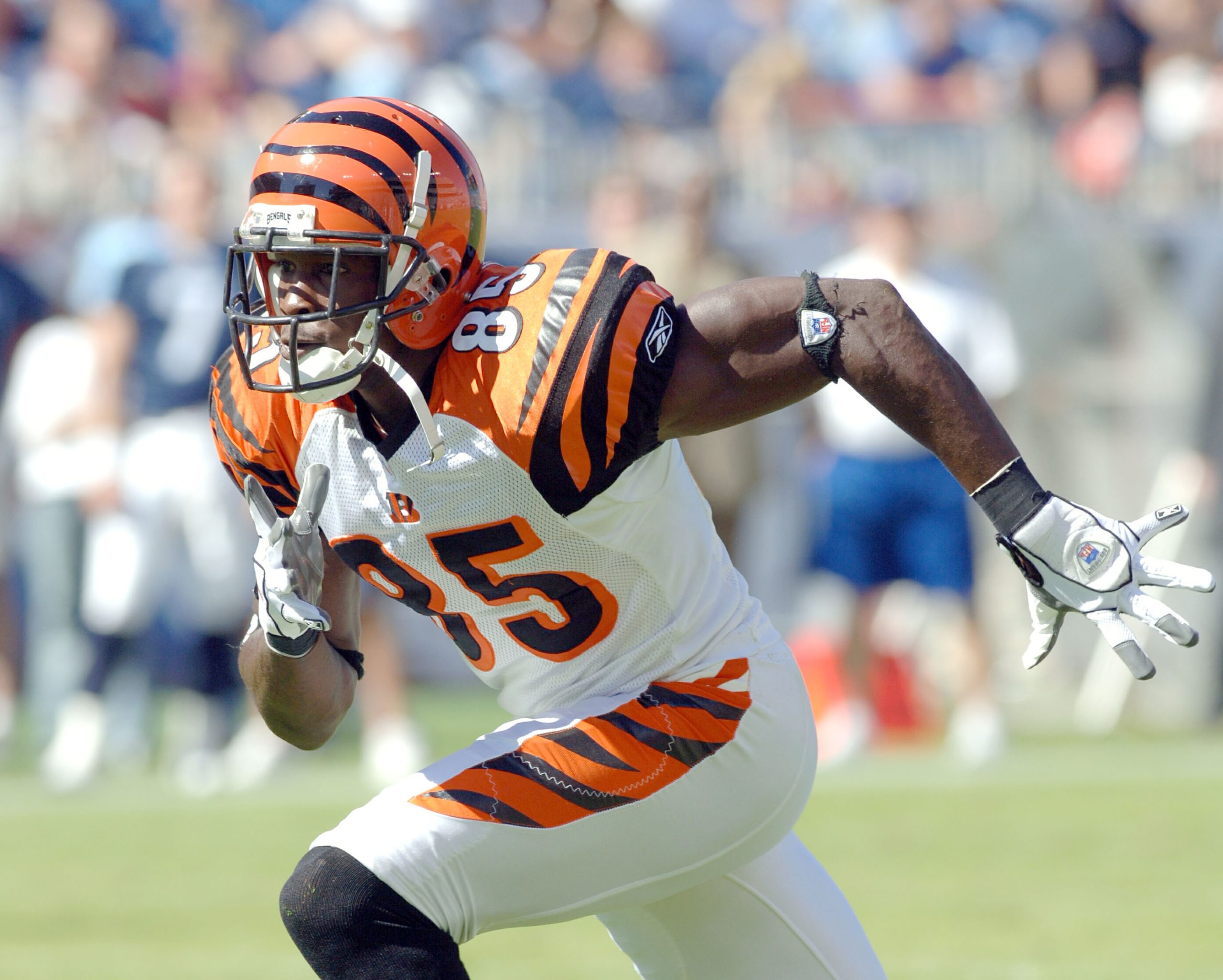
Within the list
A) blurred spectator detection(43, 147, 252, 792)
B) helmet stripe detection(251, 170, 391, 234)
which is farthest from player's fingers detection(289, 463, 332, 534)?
blurred spectator detection(43, 147, 252, 792)

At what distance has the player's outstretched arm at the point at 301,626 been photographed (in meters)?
2.60

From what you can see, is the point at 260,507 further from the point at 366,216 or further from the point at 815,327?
the point at 815,327

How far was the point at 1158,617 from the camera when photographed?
243 cm

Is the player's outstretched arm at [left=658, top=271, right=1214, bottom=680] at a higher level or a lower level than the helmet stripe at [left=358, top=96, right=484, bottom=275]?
lower

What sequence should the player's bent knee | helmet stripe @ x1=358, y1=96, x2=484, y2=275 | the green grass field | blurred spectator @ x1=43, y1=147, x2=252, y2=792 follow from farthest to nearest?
blurred spectator @ x1=43, y1=147, x2=252, y2=792, the green grass field, helmet stripe @ x1=358, y1=96, x2=484, y2=275, the player's bent knee

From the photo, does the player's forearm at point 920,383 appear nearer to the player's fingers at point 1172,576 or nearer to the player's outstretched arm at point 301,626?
the player's fingers at point 1172,576

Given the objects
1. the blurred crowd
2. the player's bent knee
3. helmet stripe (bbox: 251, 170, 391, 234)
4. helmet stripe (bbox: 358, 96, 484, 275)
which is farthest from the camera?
the blurred crowd

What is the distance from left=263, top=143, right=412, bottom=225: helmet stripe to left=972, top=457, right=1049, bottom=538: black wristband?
917 mm

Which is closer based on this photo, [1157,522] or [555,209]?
[1157,522]

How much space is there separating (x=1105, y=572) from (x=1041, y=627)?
0.14 meters

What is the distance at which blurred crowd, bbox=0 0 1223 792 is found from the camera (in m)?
7.26

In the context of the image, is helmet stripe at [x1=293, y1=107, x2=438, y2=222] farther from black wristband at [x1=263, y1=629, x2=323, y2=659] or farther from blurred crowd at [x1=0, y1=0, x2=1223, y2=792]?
blurred crowd at [x1=0, y1=0, x2=1223, y2=792]

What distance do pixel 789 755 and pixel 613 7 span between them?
8.70 meters

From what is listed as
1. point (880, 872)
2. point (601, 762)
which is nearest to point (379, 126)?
point (601, 762)
